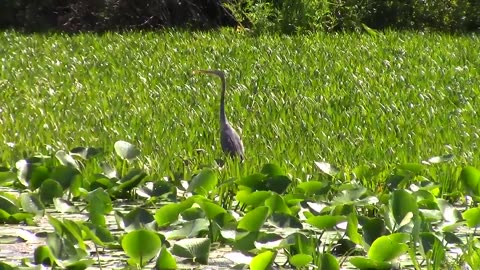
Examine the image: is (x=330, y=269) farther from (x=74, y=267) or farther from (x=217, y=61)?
(x=217, y=61)

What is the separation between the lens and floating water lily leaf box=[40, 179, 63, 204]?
5.70m

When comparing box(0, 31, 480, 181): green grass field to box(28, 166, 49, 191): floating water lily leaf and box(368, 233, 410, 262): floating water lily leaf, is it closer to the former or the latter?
box(28, 166, 49, 191): floating water lily leaf

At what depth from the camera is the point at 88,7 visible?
1745 cm

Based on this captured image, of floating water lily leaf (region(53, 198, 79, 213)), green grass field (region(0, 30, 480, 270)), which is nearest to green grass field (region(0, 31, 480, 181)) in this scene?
green grass field (region(0, 30, 480, 270))

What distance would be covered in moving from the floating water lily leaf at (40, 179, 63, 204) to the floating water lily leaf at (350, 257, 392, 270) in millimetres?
1877

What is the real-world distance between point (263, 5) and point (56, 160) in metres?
9.99

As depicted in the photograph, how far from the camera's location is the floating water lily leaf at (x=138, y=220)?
487 centimetres

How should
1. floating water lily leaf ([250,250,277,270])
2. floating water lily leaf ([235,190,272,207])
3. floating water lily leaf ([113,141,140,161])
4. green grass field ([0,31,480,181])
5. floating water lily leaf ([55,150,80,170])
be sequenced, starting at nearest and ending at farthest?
floating water lily leaf ([250,250,277,270]) < floating water lily leaf ([235,190,272,207]) < floating water lily leaf ([55,150,80,170]) < floating water lily leaf ([113,141,140,161]) < green grass field ([0,31,480,181])

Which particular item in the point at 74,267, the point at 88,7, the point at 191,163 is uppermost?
the point at 74,267

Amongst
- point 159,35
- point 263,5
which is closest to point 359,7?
point 263,5

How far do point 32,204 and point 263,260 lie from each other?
1.55m

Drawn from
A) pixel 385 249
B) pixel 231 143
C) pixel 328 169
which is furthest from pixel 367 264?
pixel 231 143

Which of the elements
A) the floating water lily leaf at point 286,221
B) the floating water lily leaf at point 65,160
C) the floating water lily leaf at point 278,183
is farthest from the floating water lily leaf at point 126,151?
the floating water lily leaf at point 286,221

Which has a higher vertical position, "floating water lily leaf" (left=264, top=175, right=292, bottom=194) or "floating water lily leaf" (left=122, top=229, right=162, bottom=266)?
"floating water lily leaf" (left=122, top=229, right=162, bottom=266)
